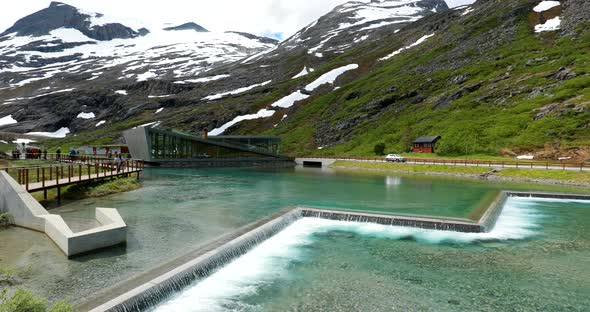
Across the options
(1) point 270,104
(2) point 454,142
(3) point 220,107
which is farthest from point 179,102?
(2) point 454,142

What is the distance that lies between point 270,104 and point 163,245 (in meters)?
135

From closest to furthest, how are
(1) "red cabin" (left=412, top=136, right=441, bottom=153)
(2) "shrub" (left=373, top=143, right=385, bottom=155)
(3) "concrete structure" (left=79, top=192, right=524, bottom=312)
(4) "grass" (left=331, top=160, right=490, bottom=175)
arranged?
1. (3) "concrete structure" (left=79, top=192, right=524, bottom=312)
2. (4) "grass" (left=331, top=160, right=490, bottom=175)
3. (1) "red cabin" (left=412, top=136, right=441, bottom=153)
4. (2) "shrub" (left=373, top=143, right=385, bottom=155)

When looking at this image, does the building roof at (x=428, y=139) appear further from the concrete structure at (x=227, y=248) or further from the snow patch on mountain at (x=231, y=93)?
the snow patch on mountain at (x=231, y=93)

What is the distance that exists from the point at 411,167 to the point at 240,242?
5589 cm

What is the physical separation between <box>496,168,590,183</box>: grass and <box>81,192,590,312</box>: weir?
22820mm

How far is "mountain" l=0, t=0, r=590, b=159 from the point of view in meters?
81.2

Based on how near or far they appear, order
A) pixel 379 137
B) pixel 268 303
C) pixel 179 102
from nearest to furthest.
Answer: pixel 268 303 → pixel 379 137 → pixel 179 102

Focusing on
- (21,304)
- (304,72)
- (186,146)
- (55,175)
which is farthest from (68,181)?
(304,72)

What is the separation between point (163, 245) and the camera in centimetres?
1802

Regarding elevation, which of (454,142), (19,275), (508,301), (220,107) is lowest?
(508,301)

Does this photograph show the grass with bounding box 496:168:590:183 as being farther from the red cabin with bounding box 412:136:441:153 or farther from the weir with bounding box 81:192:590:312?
the red cabin with bounding box 412:136:441:153

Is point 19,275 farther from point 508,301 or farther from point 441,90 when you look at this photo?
point 441,90

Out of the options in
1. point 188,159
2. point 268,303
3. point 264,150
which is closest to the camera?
point 268,303

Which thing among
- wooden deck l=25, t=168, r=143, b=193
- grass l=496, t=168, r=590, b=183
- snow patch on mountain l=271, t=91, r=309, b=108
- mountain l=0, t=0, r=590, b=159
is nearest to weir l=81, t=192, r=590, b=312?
wooden deck l=25, t=168, r=143, b=193
